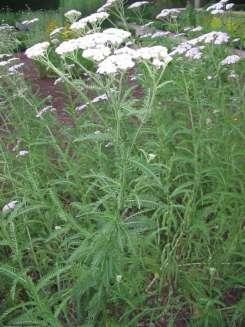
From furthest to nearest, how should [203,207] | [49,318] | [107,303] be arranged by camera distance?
[203,207], [107,303], [49,318]

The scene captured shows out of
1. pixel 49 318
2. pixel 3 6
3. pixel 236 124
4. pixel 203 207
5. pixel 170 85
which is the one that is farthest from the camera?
pixel 3 6

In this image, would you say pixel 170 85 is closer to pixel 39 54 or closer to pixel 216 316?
pixel 39 54

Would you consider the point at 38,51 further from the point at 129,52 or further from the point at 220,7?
the point at 220,7

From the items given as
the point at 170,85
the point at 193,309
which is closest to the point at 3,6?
the point at 170,85

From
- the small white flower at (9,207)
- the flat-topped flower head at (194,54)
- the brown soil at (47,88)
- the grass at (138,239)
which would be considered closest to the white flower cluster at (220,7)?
the flat-topped flower head at (194,54)

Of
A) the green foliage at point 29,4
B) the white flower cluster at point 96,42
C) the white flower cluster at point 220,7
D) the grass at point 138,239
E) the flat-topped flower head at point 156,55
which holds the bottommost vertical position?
the green foliage at point 29,4

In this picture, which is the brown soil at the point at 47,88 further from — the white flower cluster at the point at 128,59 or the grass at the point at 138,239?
the white flower cluster at the point at 128,59

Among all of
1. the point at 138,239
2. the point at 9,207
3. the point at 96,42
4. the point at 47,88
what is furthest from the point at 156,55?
the point at 47,88

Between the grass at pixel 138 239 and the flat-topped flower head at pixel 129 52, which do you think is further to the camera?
the flat-topped flower head at pixel 129 52

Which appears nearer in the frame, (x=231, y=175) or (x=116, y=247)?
(x=116, y=247)

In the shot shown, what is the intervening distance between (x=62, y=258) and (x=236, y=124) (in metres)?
1.58

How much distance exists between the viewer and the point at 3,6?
30.2m

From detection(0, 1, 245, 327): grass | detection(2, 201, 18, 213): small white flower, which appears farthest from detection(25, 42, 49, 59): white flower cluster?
detection(2, 201, 18, 213): small white flower

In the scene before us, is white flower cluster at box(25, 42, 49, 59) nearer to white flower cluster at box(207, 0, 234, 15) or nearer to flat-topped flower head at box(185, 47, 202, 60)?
flat-topped flower head at box(185, 47, 202, 60)
